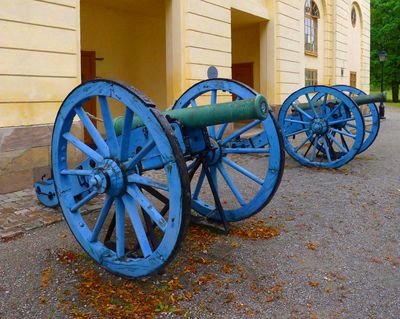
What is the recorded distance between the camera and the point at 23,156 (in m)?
6.05

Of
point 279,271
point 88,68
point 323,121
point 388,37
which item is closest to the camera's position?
point 279,271

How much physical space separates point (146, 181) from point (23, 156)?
3644mm

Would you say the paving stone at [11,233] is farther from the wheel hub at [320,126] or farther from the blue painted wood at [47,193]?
the wheel hub at [320,126]

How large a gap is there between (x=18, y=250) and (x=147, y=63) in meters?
8.56

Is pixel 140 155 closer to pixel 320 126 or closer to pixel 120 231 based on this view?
pixel 120 231

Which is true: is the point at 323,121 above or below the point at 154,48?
below

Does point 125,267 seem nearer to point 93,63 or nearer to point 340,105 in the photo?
point 340,105

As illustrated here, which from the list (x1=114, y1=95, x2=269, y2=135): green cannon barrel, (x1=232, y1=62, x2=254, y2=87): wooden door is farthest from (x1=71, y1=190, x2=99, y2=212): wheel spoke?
(x1=232, y1=62, x2=254, y2=87): wooden door

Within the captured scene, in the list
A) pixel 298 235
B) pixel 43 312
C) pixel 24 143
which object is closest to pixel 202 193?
pixel 298 235

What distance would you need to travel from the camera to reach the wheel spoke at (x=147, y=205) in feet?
9.31

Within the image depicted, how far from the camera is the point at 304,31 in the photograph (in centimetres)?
1456

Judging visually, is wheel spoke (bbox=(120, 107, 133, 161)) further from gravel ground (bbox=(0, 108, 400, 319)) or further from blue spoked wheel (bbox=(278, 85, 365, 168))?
blue spoked wheel (bbox=(278, 85, 365, 168))

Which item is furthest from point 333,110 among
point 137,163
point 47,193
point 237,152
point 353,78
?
point 353,78

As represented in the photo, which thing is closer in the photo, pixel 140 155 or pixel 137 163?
pixel 140 155
